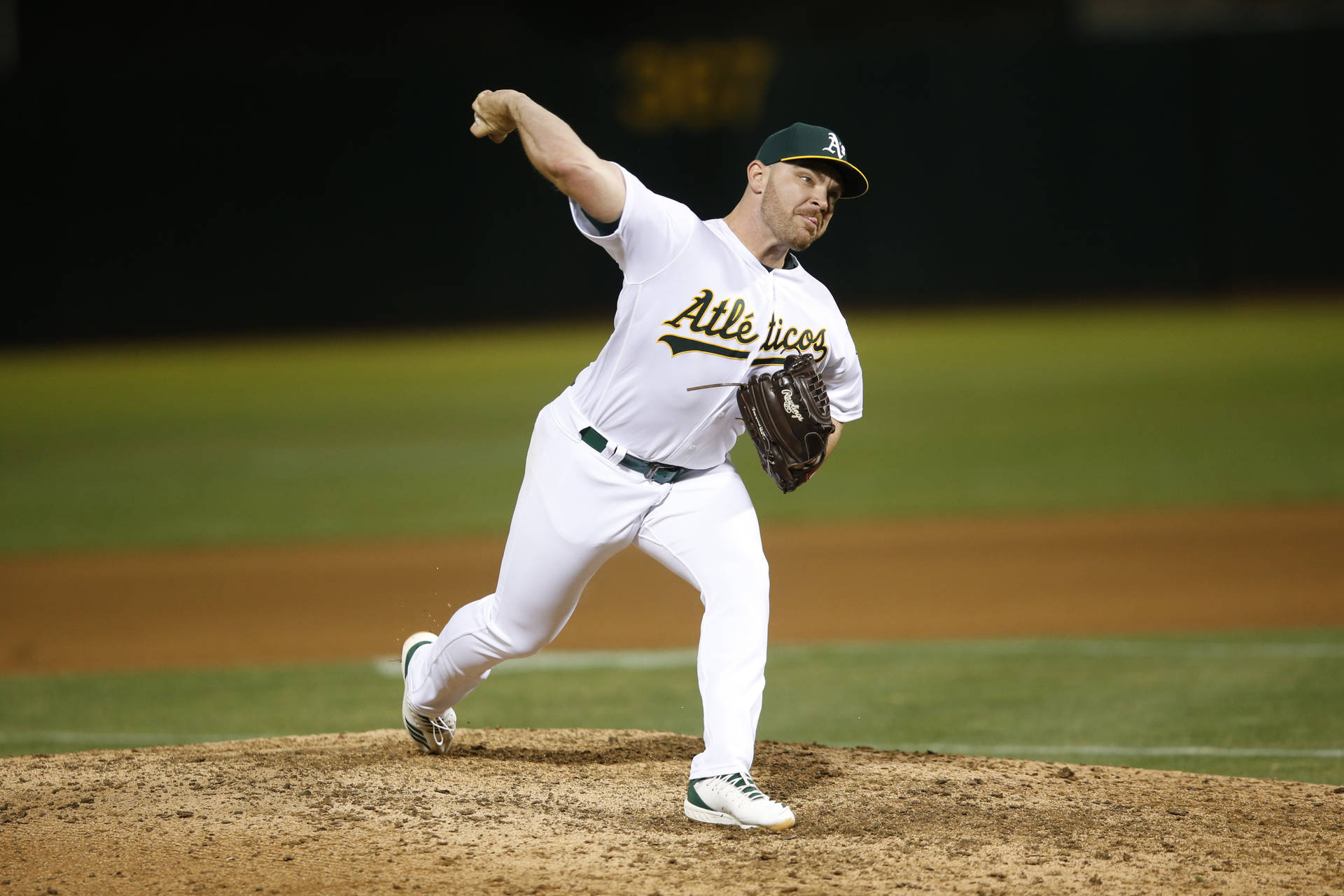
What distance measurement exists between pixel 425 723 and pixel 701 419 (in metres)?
1.37

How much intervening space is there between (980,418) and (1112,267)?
9.92m

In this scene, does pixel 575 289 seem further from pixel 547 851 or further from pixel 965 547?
pixel 547 851

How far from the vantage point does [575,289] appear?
23.4 metres

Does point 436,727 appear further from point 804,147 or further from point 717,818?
point 804,147

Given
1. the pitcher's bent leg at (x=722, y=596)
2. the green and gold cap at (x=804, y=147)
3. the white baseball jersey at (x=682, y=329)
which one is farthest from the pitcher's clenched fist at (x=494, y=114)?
the pitcher's bent leg at (x=722, y=596)

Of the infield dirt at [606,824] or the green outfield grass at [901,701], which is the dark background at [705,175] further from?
the infield dirt at [606,824]

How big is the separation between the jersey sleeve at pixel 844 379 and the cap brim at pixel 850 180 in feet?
1.30

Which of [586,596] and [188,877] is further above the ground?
[586,596]

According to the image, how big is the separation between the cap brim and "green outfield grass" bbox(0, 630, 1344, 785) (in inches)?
88.9

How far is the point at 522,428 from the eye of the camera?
15.0m

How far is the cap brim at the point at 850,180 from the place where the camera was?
385 centimetres

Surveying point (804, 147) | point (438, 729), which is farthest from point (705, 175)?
point (804, 147)

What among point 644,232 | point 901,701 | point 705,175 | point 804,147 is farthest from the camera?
point 705,175

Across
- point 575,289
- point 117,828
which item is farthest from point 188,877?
point 575,289
